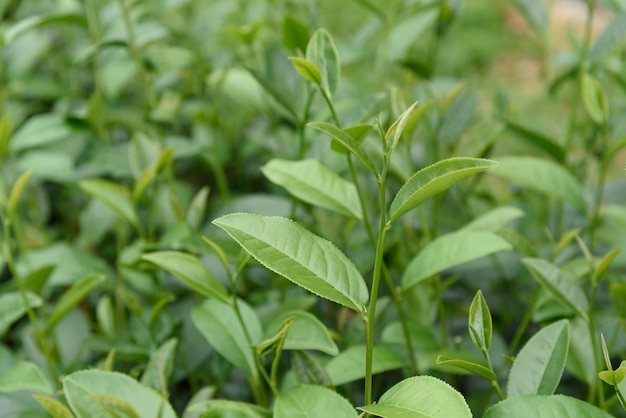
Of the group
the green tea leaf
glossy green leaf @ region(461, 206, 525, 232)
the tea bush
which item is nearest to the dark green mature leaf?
the tea bush

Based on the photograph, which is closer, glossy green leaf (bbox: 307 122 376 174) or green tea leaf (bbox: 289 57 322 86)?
glossy green leaf (bbox: 307 122 376 174)

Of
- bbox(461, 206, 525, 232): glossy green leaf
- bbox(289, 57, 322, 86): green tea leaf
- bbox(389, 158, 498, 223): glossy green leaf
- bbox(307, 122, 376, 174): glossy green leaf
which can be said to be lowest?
bbox(461, 206, 525, 232): glossy green leaf

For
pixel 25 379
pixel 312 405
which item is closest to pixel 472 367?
A: pixel 312 405

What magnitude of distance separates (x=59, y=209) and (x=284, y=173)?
1.02m

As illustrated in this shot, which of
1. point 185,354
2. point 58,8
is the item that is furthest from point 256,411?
point 58,8

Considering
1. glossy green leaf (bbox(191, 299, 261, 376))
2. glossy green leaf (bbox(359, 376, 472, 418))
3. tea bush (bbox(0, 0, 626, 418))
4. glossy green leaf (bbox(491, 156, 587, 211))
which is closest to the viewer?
glossy green leaf (bbox(359, 376, 472, 418))

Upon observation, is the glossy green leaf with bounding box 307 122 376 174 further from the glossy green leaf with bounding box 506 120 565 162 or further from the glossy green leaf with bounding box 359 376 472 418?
the glossy green leaf with bounding box 506 120 565 162

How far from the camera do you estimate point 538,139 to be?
1.17 meters

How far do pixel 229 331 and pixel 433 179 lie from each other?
41 centimetres

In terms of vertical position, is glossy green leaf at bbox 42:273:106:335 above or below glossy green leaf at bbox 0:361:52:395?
above

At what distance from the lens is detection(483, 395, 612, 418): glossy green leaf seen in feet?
2.16

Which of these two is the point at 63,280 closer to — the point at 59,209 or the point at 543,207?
the point at 59,209

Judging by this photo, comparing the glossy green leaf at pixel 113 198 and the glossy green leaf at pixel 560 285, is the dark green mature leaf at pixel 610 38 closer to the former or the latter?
the glossy green leaf at pixel 560 285

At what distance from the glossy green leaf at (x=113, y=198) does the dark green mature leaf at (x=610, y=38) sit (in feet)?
2.57
